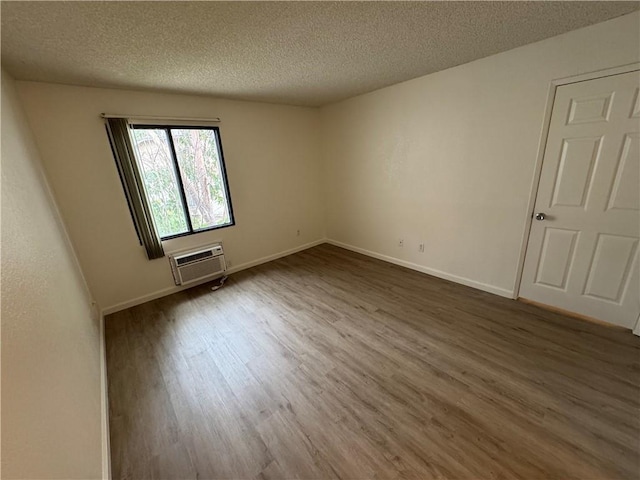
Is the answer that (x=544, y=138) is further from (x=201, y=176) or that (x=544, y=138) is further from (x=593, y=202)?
(x=201, y=176)

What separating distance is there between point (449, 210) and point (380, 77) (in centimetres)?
175

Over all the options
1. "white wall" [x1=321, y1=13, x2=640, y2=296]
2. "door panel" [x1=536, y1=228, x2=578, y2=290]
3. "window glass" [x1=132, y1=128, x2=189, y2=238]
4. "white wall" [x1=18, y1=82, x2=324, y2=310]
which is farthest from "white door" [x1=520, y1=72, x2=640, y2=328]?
"window glass" [x1=132, y1=128, x2=189, y2=238]

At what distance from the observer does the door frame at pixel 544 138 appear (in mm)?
1954

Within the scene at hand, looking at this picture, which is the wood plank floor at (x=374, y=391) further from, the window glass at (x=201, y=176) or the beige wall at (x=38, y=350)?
the window glass at (x=201, y=176)

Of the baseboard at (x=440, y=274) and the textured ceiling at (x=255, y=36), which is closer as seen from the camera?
the textured ceiling at (x=255, y=36)

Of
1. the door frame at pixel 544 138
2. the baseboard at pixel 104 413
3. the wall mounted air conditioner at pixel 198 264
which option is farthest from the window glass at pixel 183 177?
the door frame at pixel 544 138

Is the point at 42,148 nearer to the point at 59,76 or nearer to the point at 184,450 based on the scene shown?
the point at 59,76

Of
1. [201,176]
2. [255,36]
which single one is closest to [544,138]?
[255,36]

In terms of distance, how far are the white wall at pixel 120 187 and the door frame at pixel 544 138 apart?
3.16 m

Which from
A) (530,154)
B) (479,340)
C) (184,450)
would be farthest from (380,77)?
(184,450)

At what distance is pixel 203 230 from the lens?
3.57m

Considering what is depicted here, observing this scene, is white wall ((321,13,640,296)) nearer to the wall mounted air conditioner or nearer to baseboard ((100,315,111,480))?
the wall mounted air conditioner

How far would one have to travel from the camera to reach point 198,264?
347 centimetres

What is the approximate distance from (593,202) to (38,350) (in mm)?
3732
